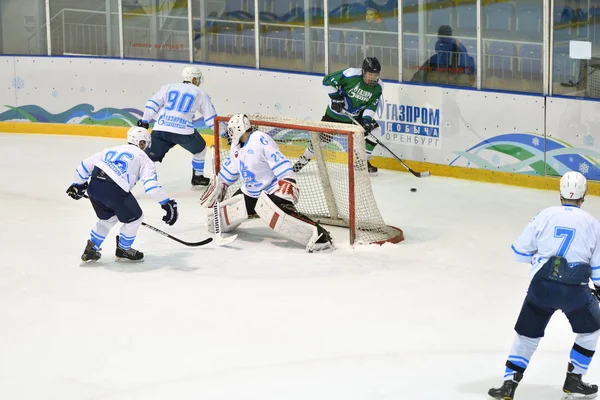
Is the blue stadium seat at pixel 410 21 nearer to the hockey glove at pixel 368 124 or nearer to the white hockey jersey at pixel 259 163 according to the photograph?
the hockey glove at pixel 368 124

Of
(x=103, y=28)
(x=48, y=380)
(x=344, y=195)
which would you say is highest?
(x=103, y=28)

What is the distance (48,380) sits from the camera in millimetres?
5078

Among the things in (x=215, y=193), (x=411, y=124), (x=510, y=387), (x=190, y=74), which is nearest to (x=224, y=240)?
(x=215, y=193)

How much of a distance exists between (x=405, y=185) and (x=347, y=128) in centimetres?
194

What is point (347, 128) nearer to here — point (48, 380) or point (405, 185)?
point (405, 185)

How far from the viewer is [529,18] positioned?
898 cm

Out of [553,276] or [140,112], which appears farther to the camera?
[140,112]

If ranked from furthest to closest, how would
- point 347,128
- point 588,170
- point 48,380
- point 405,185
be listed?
point 405,185, point 588,170, point 347,128, point 48,380

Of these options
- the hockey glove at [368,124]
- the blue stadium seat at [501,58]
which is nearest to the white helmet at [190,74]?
the hockey glove at [368,124]

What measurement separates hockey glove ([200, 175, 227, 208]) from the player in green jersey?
194 centimetres

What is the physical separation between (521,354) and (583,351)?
0.23 m

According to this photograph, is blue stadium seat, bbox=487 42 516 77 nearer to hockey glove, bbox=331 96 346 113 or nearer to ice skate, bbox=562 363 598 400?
hockey glove, bbox=331 96 346 113

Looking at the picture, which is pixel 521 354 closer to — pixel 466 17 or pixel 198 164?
pixel 198 164

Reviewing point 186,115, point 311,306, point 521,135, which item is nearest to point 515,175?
point 521,135
